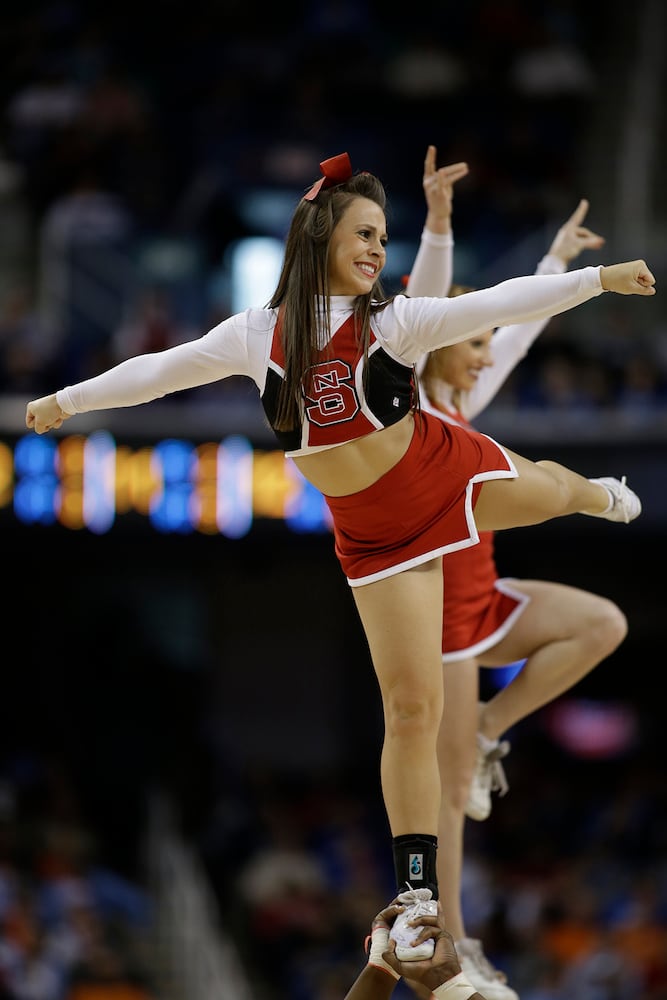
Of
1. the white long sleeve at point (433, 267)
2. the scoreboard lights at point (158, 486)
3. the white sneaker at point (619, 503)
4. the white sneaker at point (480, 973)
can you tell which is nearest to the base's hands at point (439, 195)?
the white long sleeve at point (433, 267)

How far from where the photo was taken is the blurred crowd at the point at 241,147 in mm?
10086

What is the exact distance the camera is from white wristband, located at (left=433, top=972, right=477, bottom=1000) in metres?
3.64

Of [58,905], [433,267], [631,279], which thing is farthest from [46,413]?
[58,905]

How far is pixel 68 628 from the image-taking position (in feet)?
42.4

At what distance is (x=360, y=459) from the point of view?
3752 millimetres

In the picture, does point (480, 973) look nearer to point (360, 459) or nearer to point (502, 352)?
point (360, 459)

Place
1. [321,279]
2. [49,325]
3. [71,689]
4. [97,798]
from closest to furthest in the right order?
[321,279] < [49,325] < [97,798] < [71,689]

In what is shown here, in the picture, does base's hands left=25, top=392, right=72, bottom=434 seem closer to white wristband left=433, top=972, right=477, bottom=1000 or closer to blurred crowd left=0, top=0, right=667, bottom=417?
white wristband left=433, top=972, right=477, bottom=1000

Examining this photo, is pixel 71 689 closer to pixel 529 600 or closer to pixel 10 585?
pixel 10 585

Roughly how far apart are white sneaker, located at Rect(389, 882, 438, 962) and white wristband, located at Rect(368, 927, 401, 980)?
0.10ft

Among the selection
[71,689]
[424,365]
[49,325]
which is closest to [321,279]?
[424,365]

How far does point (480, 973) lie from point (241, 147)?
29.4 ft

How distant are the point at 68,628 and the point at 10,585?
56 centimetres

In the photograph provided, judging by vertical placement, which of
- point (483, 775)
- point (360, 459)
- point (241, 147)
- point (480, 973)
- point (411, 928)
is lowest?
point (480, 973)
